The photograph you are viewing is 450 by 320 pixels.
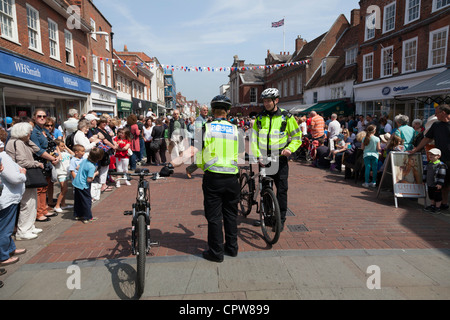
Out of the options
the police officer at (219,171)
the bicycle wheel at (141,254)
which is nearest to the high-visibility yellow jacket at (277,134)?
the police officer at (219,171)

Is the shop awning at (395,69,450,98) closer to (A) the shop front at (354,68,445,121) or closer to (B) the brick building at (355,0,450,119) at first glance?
(B) the brick building at (355,0,450,119)

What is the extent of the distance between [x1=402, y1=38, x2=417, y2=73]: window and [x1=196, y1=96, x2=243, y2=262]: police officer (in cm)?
1705

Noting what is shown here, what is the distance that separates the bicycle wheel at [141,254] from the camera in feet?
9.52

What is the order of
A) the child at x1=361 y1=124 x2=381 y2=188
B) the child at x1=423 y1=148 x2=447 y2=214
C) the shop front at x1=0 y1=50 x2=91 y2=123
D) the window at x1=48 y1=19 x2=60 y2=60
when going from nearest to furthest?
the child at x1=423 y1=148 x2=447 y2=214 < the child at x1=361 y1=124 x2=381 y2=188 < the shop front at x1=0 y1=50 x2=91 y2=123 < the window at x1=48 y1=19 x2=60 y2=60

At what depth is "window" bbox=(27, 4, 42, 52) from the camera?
11.9 metres

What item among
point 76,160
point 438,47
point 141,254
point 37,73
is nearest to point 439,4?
point 438,47

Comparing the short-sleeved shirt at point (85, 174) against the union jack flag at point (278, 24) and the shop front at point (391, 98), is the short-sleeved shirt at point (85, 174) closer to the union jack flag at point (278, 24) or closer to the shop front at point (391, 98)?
the shop front at point (391, 98)

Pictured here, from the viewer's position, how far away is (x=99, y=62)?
20719 millimetres

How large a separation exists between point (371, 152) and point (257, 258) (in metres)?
5.49

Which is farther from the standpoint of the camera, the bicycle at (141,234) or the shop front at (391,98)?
the shop front at (391,98)

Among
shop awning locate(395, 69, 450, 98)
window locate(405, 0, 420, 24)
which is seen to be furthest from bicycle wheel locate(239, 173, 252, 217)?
window locate(405, 0, 420, 24)

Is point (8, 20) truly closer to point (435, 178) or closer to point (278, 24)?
point (435, 178)

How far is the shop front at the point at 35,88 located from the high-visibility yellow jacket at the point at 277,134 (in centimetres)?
914

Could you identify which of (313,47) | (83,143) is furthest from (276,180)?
(313,47)
